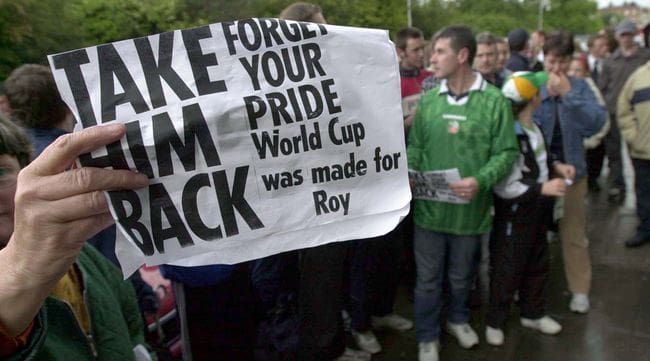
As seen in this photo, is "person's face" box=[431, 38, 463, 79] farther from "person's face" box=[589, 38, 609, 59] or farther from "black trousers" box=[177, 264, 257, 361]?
"person's face" box=[589, 38, 609, 59]

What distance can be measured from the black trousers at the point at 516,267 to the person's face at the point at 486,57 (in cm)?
174

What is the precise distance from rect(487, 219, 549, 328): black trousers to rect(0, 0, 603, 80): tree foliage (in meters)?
9.44

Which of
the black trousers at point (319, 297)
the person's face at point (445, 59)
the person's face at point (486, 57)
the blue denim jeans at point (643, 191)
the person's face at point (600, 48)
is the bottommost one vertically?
the blue denim jeans at point (643, 191)

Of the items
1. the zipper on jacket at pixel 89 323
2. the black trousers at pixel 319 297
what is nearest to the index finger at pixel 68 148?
the zipper on jacket at pixel 89 323

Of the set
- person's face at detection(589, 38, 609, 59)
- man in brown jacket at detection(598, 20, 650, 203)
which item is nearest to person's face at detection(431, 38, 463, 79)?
man in brown jacket at detection(598, 20, 650, 203)

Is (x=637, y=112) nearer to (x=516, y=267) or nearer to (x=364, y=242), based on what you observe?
(x=516, y=267)

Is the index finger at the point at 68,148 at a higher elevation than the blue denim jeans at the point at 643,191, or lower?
higher

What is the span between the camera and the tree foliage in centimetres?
1018

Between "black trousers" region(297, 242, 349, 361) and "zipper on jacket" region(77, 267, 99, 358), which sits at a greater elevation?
"zipper on jacket" region(77, 267, 99, 358)

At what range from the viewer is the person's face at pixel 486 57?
4.71m

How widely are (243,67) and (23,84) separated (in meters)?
1.80

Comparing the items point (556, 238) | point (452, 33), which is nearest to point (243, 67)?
point (452, 33)

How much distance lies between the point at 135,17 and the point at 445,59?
16203mm

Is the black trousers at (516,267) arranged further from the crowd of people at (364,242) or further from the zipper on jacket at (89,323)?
the zipper on jacket at (89,323)
